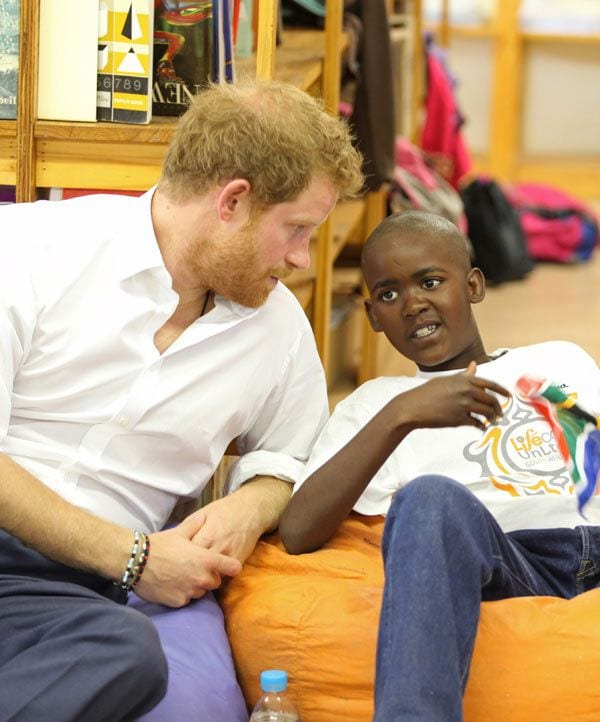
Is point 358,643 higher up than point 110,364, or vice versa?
point 110,364

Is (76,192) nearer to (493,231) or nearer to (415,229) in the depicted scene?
(415,229)

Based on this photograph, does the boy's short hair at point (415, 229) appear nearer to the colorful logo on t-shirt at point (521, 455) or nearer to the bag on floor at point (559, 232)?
the colorful logo on t-shirt at point (521, 455)

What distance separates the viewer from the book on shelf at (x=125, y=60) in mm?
2344

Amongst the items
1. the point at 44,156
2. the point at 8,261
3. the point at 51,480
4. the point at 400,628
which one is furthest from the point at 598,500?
the point at 44,156

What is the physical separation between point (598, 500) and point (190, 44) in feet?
3.62

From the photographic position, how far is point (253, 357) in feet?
7.16

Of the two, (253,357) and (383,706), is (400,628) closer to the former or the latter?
(383,706)

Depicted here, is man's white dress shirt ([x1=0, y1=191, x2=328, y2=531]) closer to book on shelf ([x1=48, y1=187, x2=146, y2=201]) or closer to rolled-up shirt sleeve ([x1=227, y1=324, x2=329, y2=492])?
rolled-up shirt sleeve ([x1=227, y1=324, x2=329, y2=492])

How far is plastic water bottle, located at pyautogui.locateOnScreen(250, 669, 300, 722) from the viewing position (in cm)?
Answer: 195

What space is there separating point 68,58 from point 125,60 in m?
0.11

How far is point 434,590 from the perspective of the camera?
5.79 feet

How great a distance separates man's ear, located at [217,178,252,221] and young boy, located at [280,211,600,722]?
323mm

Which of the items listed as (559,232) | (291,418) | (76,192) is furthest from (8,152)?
(559,232)

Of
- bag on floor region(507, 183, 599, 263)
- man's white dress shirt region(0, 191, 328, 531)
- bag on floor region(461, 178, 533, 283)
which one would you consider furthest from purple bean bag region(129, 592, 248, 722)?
bag on floor region(507, 183, 599, 263)
